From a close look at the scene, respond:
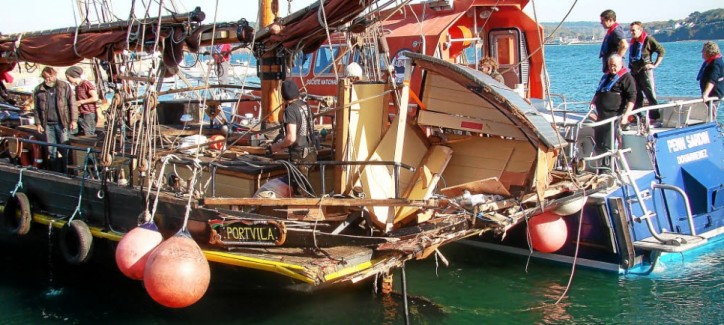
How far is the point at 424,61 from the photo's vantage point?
7.95m

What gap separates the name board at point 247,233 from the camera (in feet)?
24.4

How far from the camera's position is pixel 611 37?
1132 centimetres

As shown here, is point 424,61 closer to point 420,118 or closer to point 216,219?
point 420,118

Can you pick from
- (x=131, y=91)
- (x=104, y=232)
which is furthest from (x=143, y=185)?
(x=131, y=91)

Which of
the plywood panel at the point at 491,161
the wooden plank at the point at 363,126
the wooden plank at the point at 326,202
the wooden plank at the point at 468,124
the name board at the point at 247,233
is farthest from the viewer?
the plywood panel at the point at 491,161

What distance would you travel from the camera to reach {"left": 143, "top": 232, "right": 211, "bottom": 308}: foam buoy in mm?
6832

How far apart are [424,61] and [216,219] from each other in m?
2.75

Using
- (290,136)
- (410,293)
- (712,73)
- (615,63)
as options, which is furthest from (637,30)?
(290,136)

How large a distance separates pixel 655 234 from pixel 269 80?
568 centimetres

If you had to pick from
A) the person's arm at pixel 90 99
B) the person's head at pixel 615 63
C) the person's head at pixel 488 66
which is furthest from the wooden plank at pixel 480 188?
the person's arm at pixel 90 99

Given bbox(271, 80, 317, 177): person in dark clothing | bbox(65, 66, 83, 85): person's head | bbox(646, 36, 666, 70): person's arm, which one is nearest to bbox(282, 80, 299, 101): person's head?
bbox(271, 80, 317, 177): person in dark clothing

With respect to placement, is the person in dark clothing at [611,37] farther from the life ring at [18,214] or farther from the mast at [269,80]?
the life ring at [18,214]

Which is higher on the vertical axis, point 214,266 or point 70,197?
point 70,197

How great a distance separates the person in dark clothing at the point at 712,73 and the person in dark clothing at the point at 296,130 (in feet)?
23.4
